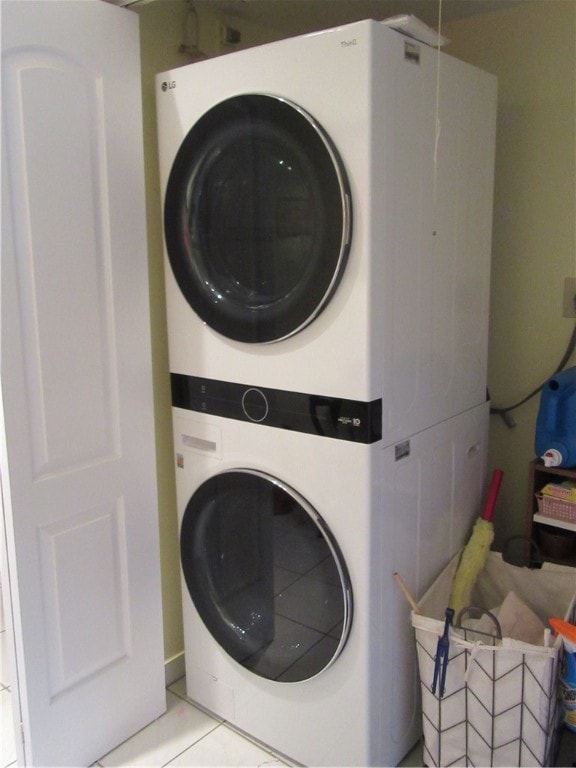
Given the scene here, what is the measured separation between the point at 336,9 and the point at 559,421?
1409mm

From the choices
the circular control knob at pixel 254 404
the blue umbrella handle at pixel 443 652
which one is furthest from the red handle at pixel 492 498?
the circular control knob at pixel 254 404

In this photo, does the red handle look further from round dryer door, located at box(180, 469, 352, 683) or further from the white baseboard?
the white baseboard

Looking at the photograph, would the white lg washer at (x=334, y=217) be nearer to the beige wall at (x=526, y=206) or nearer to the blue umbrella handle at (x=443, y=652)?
the beige wall at (x=526, y=206)

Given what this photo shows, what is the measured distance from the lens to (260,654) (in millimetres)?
1777

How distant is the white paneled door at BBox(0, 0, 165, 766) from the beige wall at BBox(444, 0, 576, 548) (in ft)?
3.71

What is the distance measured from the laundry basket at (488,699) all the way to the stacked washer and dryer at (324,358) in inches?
3.4

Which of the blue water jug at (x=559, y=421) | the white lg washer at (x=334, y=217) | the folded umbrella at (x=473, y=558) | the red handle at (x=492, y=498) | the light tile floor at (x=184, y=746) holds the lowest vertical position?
the light tile floor at (x=184, y=746)

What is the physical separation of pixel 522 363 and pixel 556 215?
1.54 feet

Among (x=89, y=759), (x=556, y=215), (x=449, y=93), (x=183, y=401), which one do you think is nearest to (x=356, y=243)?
(x=449, y=93)

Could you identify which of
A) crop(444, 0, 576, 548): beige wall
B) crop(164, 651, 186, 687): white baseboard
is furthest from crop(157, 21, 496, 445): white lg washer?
crop(164, 651, 186, 687): white baseboard

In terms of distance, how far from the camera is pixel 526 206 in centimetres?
203

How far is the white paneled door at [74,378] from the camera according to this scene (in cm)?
150

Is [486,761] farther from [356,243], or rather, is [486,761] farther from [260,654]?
[356,243]

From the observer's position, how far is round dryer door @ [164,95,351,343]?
4.64ft
